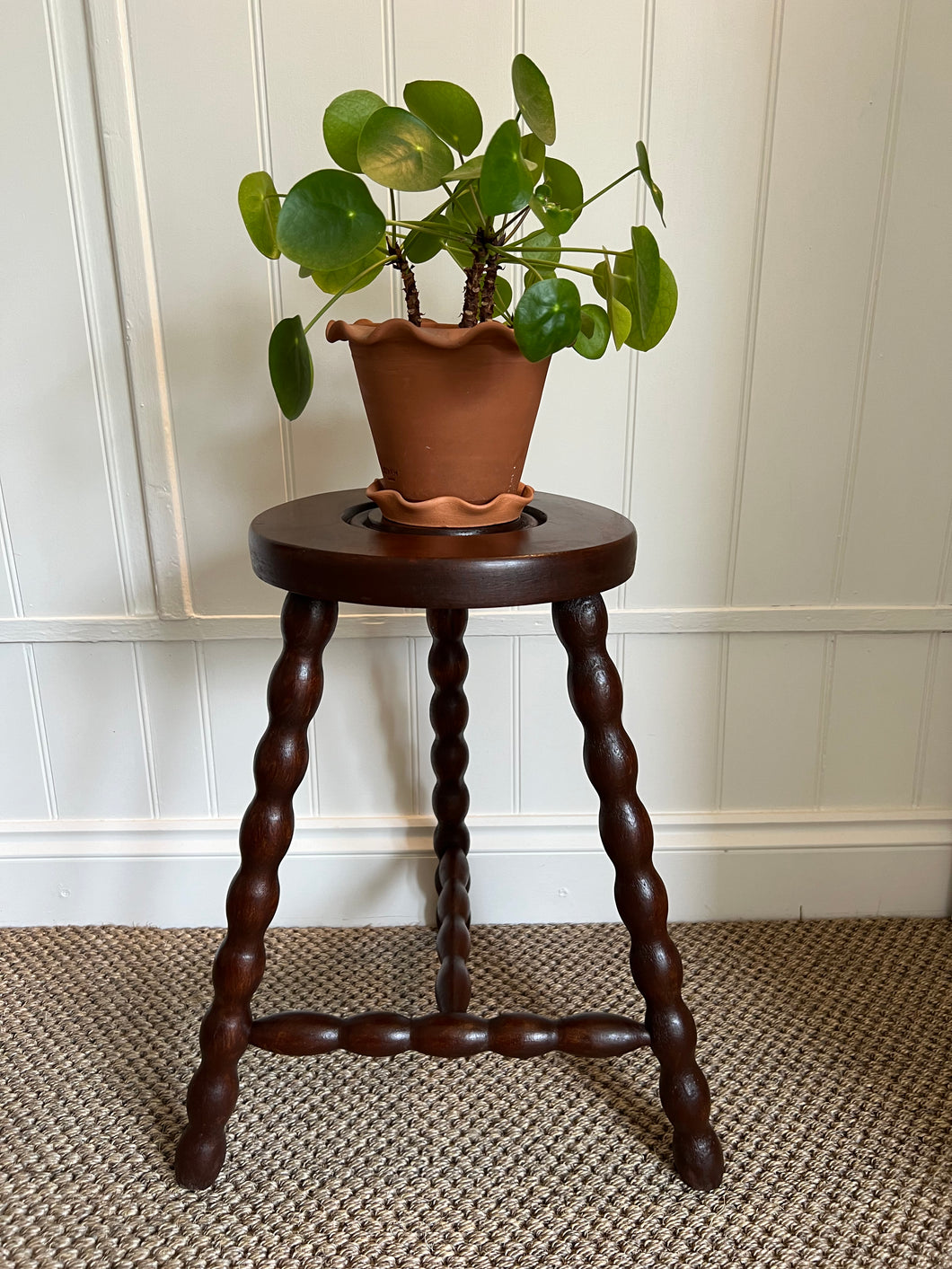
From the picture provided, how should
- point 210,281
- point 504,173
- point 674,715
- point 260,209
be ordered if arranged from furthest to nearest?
1. point 674,715
2. point 210,281
3. point 260,209
4. point 504,173

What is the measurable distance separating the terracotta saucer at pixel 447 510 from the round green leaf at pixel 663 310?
0.17 m

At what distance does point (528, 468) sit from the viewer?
A: 104cm

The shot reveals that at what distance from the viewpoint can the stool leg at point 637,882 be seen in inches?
28.0

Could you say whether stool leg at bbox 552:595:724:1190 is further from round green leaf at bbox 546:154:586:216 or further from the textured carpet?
round green leaf at bbox 546:154:586:216

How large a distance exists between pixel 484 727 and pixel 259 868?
0.44m

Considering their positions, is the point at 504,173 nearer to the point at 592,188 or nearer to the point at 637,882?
the point at 592,188

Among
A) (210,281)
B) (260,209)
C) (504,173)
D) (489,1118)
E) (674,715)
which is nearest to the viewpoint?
(504,173)

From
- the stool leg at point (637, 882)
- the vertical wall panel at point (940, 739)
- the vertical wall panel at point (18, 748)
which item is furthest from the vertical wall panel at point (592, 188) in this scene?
the vertical wall panel at point (18, 748)

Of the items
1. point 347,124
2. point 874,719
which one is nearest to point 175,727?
point 347,124

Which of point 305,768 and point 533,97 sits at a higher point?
point 533,97

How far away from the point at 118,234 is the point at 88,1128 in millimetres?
926

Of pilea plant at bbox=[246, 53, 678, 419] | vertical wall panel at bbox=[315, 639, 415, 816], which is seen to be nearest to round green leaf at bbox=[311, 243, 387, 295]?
pilea plant at bbox=[246, 53, 678, 419]

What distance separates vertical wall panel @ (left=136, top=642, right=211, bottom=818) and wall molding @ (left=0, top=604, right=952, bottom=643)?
0.10ft

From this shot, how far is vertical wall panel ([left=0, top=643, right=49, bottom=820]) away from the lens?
1.10 m
